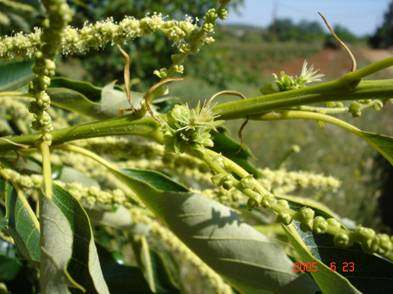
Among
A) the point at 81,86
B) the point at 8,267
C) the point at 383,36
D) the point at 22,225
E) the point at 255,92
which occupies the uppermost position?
the point at 383,36

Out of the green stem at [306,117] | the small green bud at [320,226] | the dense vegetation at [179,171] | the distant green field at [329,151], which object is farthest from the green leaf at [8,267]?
the distant green field at [329,151]

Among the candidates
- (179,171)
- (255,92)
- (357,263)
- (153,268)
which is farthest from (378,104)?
(255,92)

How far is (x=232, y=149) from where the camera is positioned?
3.39ft

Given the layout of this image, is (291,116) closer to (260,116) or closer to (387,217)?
(260,116)

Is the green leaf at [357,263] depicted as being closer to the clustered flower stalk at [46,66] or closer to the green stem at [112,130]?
the green stem at [112,130]

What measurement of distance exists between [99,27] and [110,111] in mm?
275

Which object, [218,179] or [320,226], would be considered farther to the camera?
[218,179]

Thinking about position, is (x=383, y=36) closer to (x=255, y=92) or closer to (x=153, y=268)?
(x=255, y=92)

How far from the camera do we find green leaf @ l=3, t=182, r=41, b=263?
2.54ft

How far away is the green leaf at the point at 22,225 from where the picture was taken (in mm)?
773

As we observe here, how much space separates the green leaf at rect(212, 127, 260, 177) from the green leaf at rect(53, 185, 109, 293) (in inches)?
13.3

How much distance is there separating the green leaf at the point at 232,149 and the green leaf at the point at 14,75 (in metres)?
0.43

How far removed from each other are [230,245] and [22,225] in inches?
14.1

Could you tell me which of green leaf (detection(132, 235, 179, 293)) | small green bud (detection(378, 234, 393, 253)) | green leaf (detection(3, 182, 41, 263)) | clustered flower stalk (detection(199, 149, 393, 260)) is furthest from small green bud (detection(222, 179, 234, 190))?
green leaf (detection(132, 235, 179, 293))
